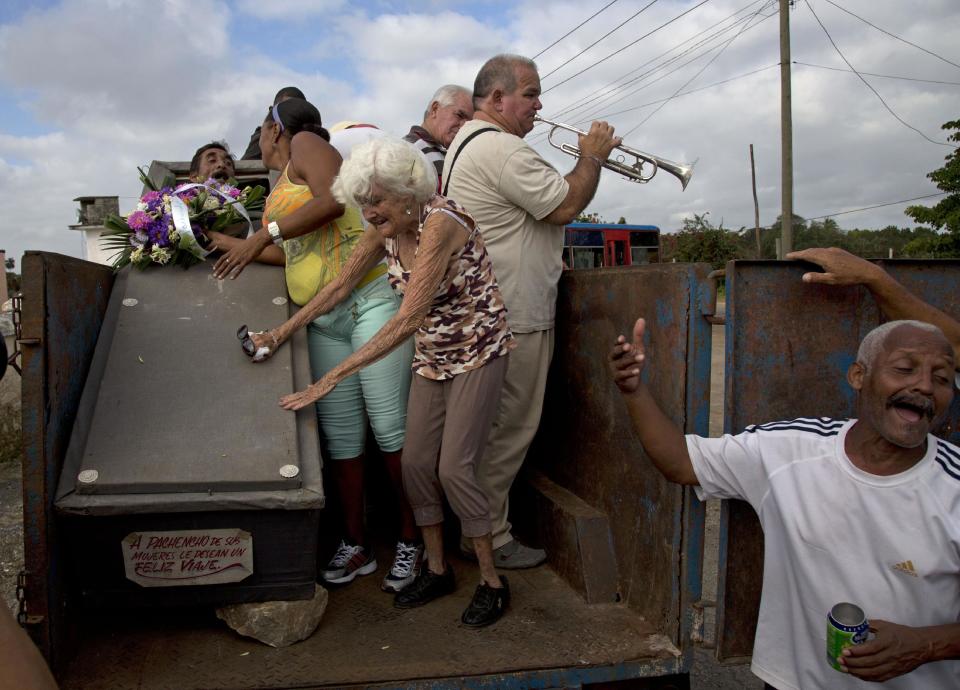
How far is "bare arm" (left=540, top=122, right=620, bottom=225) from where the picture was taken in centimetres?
297

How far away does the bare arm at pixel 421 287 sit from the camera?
8.04 ft

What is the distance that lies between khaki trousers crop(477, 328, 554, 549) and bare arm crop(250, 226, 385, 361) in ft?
2.09

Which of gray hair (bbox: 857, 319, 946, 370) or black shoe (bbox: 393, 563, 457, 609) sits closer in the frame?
gray hair (bbox: 857, 319, 946, 370)

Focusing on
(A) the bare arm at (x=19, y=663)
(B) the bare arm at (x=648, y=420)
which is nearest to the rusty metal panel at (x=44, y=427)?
(A) the bare arm at (x=19, y=663)

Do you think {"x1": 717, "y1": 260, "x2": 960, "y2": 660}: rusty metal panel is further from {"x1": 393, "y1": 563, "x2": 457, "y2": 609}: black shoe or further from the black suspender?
the black suspender

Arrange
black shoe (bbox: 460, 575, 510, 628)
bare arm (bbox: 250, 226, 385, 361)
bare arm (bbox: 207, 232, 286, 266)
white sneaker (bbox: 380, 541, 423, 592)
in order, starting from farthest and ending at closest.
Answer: bare arm (bbox: 207, 232, 286, 266)
bare arm (bbox: 250, 226, 385, 361)
white sneaker (bbox: 380, 541, 423, 592)
black shoe (bbox: 460, 575, 510, 628)

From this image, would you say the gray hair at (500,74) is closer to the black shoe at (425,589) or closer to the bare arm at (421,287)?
the bare arm at (421,287)

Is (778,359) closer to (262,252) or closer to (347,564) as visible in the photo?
(347,564)

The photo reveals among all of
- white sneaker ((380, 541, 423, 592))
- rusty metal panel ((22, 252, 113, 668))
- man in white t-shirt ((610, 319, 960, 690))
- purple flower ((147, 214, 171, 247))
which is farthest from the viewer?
purple flower ((147, 214, 171, 247))

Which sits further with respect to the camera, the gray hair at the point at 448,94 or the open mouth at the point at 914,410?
the gray hair at the point at 448,94

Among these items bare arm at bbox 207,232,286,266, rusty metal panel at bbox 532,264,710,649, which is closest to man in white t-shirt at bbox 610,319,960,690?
rusty metal panel at bbox 532,264,710,649

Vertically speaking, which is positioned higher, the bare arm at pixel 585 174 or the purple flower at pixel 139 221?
the bare arm at pixel 585 174

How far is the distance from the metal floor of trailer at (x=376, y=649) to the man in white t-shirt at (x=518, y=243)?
1.63ft

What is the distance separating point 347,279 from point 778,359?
1.52m
